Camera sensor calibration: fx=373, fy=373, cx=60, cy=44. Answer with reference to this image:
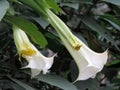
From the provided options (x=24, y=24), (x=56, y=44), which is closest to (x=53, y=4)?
(x=24, y=24)

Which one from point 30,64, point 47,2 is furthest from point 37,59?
point 47,2

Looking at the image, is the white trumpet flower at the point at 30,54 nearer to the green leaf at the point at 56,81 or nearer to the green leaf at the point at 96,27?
the green leaf at the point at 56,81

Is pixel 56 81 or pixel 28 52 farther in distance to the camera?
pixel 56 81

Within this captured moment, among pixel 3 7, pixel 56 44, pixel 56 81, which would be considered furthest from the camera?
pixel 56 44

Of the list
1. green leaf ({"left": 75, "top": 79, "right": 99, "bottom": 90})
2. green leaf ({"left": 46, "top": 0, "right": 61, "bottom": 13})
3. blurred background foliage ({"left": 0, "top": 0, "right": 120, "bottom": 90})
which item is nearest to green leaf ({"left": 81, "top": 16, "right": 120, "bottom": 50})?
blurred background foliage ({"left": 0, "top": 0, "right": 120, "bottom": 90})

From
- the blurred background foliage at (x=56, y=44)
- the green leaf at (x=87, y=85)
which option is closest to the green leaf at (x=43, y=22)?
the blurred background foliage at (x=56, y=44)

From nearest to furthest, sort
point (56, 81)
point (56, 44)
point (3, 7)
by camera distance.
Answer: point (3, 7), point (56, 81), point (56, 44)

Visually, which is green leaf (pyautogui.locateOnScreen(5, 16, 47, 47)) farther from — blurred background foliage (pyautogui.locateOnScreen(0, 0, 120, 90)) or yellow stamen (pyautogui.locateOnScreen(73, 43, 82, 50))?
yellow stamen (pyautogui.locateOnScreen(73, 43, 82, 50))

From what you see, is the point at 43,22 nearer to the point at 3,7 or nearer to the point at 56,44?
the point at 56,44
